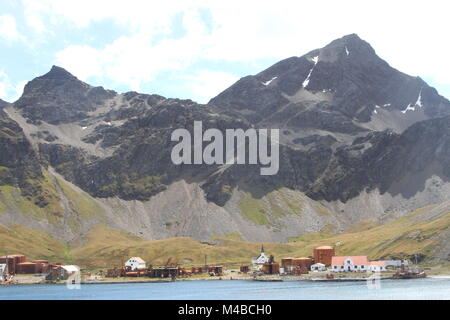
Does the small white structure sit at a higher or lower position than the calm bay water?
higher

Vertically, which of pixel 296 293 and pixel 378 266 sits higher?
pixel 378 266

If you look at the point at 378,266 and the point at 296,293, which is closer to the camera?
the point at 296,293

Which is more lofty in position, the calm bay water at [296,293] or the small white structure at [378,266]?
the small white structure at [378,266]

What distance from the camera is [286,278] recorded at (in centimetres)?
19950

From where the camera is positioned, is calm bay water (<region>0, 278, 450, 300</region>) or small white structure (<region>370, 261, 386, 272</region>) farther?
small white structure (<region>370, 261, 386, 272</region>)

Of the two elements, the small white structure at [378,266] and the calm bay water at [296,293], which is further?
the small white structure at [378,266]
